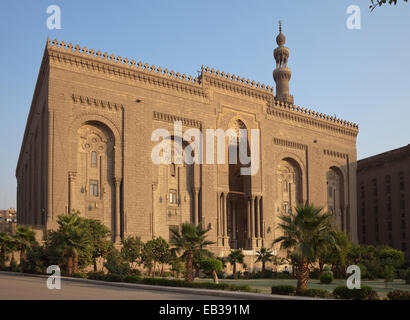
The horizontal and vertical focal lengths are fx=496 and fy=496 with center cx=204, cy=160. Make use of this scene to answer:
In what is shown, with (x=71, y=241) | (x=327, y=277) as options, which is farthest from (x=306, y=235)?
(x=71, y=241)

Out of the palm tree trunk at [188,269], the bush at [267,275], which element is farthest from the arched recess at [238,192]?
the palm tree trunk at [188,269]

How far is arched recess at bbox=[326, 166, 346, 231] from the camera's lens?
53.0m

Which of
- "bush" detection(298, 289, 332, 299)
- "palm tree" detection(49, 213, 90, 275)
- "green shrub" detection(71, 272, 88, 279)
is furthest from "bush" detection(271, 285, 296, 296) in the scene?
"palm tree" detection(49, 213, 90, 275)

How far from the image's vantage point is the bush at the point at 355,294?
57.5ft

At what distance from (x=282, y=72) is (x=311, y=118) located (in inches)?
Answer: 465

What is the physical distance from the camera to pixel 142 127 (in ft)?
125

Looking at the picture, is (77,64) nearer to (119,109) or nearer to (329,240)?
(119,109)

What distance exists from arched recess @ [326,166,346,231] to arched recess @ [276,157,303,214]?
504 centimetres

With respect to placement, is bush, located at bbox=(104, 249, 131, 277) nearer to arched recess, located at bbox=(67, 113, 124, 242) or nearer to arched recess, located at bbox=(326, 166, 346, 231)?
arched recess, located at bbox=(67, 113, 124, 242)

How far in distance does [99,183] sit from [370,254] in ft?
72.3

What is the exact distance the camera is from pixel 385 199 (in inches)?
2463

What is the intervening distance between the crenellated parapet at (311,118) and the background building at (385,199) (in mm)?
9589

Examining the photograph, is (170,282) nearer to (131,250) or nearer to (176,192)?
(131,250)
